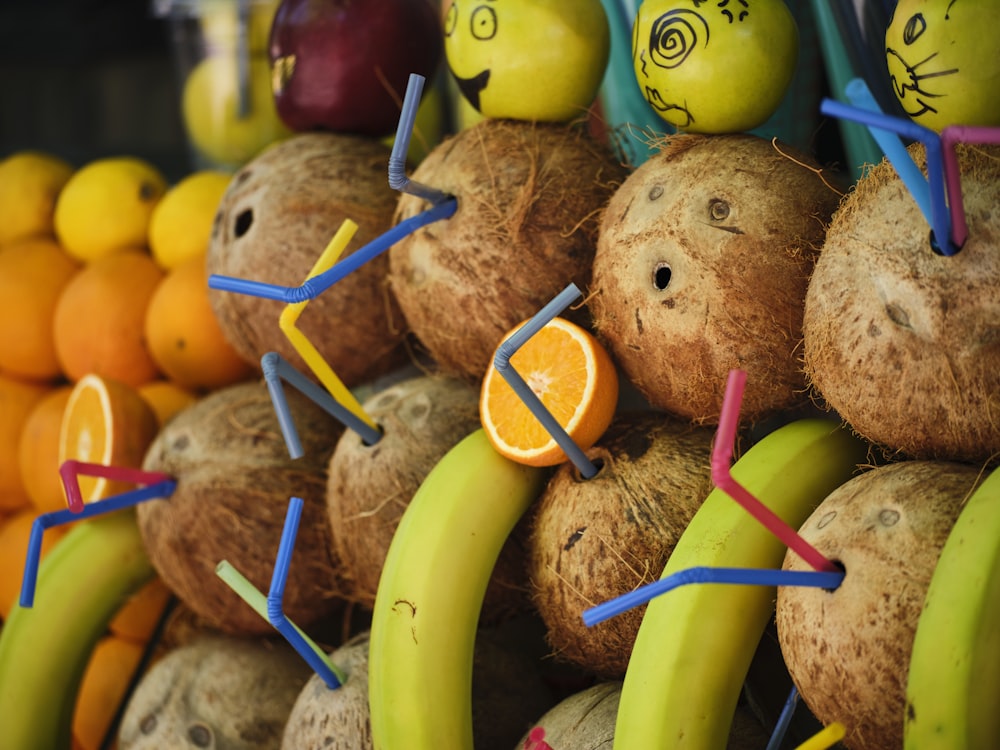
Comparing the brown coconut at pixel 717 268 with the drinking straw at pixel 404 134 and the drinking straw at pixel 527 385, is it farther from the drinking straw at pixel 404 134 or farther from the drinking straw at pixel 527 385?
the drinking straw at pixel 404 134

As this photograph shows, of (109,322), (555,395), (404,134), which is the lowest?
(109,322)

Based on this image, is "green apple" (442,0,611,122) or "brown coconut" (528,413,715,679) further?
"green apple" (442,0,611,122)

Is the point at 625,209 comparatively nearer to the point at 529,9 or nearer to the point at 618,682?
the point at 529,9

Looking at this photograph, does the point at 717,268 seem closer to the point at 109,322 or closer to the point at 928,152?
the point at 928,152

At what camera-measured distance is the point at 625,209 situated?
91cm

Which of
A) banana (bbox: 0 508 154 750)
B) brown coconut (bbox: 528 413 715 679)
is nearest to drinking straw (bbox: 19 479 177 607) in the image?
banana (bbox: 0 508 154 750)

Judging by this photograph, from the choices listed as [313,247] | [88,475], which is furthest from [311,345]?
[88,475]

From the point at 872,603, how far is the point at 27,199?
63.8 inches

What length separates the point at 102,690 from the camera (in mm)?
1453

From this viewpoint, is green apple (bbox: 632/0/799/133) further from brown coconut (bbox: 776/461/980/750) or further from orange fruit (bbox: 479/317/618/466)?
brown coconut (bbox: 776/461/980/750)

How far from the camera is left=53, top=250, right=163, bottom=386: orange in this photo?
1510 mm

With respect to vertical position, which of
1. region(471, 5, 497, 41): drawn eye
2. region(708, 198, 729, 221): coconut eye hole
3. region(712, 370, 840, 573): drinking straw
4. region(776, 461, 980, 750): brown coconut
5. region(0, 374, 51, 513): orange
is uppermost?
region(471, 5, 497, 41): drawn eye

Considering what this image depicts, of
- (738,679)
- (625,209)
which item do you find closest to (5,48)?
(625,209)

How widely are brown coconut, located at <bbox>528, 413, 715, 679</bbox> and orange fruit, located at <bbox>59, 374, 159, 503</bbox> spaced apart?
601 millimetres
